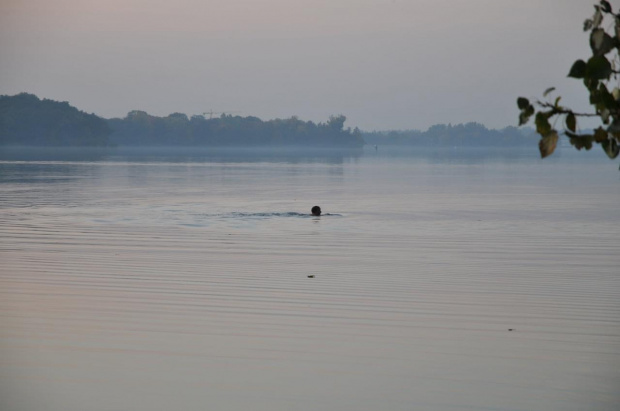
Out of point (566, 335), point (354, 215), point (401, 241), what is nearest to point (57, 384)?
point (566, 335)

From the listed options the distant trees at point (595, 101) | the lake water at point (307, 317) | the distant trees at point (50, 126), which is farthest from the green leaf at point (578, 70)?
the distant trees at point (50, 126)

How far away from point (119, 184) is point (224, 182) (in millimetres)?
4759

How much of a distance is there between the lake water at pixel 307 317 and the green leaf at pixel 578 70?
10.2 ft

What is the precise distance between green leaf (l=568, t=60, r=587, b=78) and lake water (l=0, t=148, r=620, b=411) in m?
3.12

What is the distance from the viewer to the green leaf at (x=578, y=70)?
10.6ft

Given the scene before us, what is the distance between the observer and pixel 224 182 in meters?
38.2

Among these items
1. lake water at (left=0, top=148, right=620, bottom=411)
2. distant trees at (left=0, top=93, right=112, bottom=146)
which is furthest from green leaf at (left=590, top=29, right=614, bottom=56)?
distant trees at (left=0, top=93, right=112, bottom=146)

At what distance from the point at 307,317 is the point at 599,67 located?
558 centimetres

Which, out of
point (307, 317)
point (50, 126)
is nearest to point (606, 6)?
point (307, 317)

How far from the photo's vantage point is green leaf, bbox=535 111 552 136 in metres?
3.40

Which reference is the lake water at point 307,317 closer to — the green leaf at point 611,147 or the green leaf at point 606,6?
the green leaf at point 611,147

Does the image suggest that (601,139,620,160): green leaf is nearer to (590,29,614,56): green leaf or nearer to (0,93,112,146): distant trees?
(590,29,614,56): green leaf

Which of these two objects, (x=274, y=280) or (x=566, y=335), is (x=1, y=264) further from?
(x=566, y=335)

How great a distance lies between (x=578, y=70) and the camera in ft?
10.7
